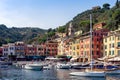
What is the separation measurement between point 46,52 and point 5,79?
94.8 m

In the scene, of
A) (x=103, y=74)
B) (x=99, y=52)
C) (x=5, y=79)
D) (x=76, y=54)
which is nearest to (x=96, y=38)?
(x=99, y=52)

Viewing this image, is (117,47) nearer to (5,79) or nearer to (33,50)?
(5,79)

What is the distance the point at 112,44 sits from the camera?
98.1m

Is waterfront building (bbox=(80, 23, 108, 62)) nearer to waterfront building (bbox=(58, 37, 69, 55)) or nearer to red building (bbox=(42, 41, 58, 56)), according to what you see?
waterfront building (bbox=(58, 37, 69, 55))

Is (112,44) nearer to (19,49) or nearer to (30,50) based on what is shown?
(30,50)

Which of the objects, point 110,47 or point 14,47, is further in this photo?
Answer: point 14,47

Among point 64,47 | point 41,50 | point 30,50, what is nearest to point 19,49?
point 30,50

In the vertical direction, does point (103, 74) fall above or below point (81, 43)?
below

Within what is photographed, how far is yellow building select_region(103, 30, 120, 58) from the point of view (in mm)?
94875

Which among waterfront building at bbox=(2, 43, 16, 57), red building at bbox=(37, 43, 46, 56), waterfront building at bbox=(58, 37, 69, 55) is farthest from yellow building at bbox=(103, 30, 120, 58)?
waterfront building at bbox=(2, 43, 16, 57)

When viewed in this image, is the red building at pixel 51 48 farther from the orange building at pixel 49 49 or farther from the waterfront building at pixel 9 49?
the waterfront building at pixel 9 49

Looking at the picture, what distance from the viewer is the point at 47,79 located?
58844mm

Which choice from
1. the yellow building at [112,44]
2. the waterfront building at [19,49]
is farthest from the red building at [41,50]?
the yellow building at [112,44]

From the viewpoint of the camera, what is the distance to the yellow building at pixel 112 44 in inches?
3735
